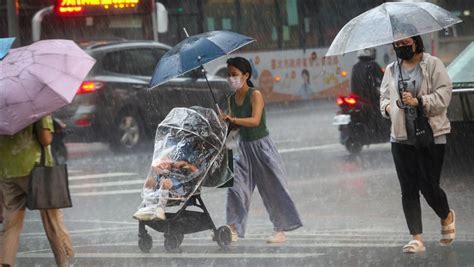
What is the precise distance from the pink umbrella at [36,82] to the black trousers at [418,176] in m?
2.47

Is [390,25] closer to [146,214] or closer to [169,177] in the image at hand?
[169,177]

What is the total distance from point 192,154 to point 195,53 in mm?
826

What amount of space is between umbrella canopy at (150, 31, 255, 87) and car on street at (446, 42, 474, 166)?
4.27 m

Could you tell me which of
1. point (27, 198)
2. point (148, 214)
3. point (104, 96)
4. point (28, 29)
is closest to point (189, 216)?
point (148, 214)

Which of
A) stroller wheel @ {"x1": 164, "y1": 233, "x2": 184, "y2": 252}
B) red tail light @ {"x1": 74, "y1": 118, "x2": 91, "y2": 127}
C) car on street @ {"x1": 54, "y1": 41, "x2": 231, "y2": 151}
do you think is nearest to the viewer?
stroller wheel @ {"x1": 164, "y1": 233, "x2": 184, "y2": 252}

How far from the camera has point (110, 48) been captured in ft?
63.2

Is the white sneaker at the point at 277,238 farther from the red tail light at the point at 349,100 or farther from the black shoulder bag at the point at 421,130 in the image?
the red tail light at the point at 349,100

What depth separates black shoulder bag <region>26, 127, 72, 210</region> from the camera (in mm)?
7914

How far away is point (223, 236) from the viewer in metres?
9.22

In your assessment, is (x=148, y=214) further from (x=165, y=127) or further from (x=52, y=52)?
(x=52, y=52)

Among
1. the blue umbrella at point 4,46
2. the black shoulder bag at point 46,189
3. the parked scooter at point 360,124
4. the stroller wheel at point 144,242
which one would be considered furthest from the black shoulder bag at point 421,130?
the parked scooter at point 360,124

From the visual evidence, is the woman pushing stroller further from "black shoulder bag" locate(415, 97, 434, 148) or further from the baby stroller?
"black shoulder bag" locate(415, 97, 434, 148)

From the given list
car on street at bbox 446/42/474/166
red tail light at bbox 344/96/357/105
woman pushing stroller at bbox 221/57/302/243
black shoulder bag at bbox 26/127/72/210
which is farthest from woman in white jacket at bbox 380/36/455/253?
red tail light at bbox 344/96/357/105

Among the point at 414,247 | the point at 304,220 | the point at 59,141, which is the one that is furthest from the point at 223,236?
the point at 59,141
